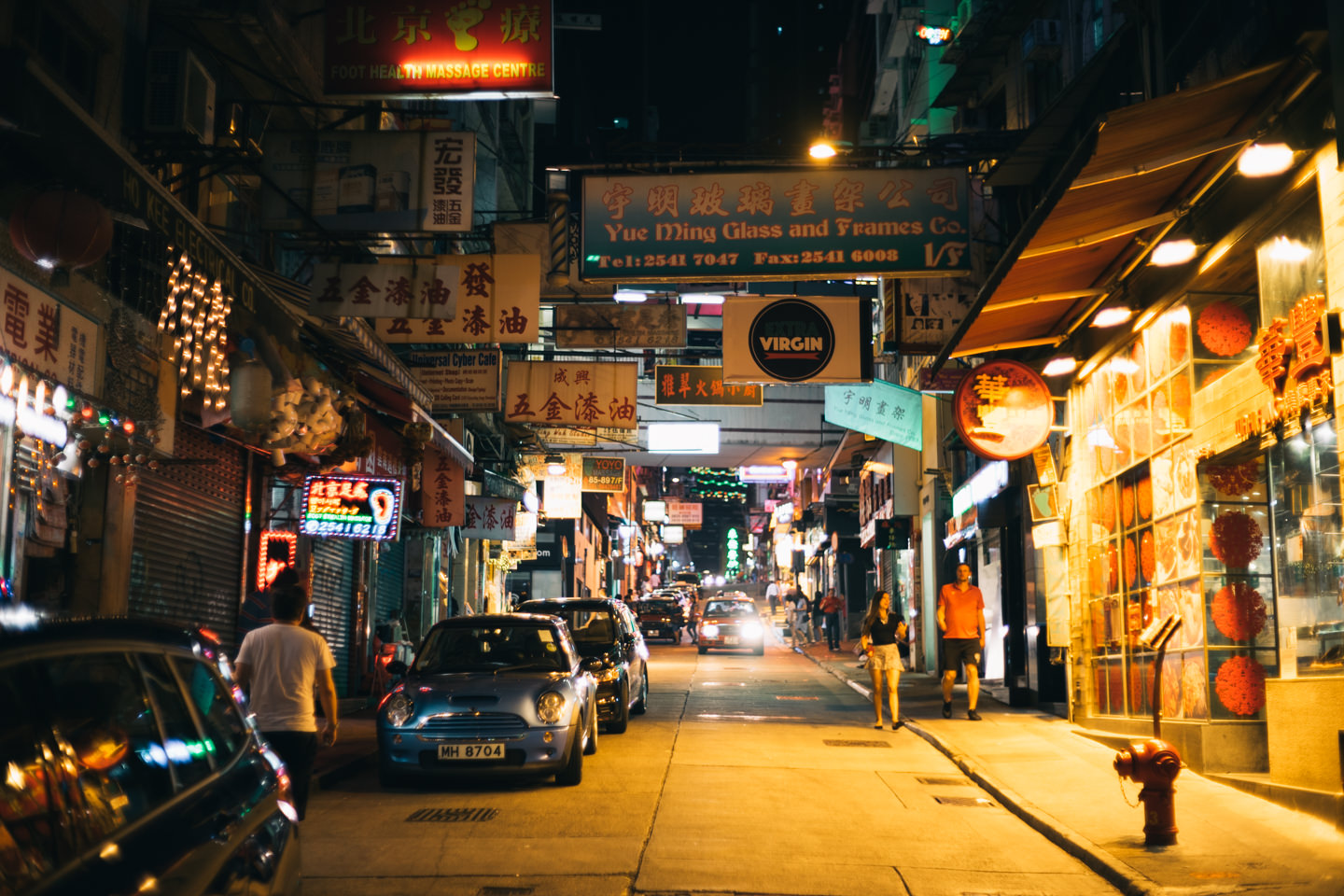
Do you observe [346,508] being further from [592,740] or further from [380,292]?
[592,740]

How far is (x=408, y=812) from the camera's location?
9.55m

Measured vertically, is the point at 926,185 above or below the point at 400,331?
above

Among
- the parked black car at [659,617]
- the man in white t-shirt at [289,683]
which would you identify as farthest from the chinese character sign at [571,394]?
the parked black car at [659,617]

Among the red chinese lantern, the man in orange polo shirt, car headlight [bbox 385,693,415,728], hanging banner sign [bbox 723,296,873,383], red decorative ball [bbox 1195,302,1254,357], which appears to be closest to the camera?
the red chinese lantern

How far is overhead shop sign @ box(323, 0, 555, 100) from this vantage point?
1185cm

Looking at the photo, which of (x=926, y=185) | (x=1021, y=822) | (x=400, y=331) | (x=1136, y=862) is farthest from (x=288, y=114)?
(x=1136, y=862)

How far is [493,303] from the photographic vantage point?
14.9 m

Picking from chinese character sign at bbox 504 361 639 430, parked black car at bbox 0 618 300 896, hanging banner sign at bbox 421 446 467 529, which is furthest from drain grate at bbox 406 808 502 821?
hanging banner sign at bbox 421 446 467 529

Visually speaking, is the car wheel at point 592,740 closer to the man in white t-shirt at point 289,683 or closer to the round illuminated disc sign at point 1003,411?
the man in white t-shirt at point 289,683

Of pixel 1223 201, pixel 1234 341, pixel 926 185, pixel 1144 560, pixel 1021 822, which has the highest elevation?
pixel 926 185

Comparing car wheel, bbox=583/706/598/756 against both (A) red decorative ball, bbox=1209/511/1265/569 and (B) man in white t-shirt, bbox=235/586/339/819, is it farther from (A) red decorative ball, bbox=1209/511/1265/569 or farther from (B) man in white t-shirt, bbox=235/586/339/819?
(A) red decorative ball, bbox=1209/511/1265/569

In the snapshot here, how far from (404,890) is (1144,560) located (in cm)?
923

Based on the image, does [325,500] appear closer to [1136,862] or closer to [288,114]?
[288,114]

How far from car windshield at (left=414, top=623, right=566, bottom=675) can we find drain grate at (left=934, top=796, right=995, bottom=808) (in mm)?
3941
